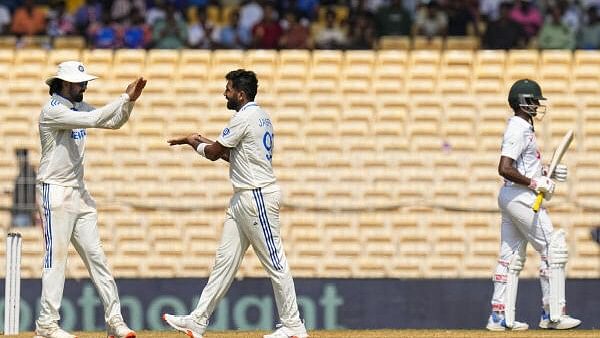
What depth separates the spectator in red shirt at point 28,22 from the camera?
1984cm

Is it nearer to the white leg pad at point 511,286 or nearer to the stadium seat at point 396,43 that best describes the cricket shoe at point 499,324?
the white leg pad at point 511,286

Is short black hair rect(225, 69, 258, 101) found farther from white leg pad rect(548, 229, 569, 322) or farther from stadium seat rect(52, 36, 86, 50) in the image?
stadium seat rect(52, 36, 86, 50)

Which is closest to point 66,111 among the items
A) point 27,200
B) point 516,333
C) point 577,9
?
point 516,333

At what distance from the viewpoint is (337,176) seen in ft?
56.1

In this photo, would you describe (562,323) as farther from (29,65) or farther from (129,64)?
(29,65)

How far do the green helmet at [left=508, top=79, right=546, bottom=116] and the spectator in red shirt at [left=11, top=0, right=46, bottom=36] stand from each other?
9.12m

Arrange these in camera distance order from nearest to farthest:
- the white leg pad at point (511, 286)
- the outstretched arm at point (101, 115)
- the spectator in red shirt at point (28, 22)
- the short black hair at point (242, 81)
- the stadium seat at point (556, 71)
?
1. the outstretched arm at point (101, 115)
2. the short black hair at point (242, 81)
3. the white leg pad at point (511, 286)
4. the stadium seat at point (556, 71)
5. the spectator in red shirt at point (28, 22)

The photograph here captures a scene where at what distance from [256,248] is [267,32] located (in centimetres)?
840

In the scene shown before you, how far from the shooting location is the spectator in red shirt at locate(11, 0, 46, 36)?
1984 centimetres

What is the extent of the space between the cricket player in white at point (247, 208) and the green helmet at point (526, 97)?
226 cm

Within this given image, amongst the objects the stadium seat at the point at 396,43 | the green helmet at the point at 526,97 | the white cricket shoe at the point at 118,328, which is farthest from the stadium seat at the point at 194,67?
the white cricket shoe at the point at 118,328

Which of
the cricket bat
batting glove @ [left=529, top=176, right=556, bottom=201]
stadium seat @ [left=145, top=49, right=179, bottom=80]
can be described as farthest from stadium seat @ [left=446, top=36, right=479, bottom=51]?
batting glove @ [left=529, top=176, right=556, bottom=201]

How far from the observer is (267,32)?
1927cm

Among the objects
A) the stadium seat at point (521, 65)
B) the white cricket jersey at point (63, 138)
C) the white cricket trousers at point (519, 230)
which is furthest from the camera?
the stadium seat at point (521, 65)
